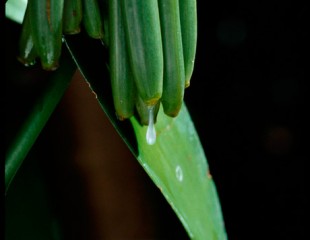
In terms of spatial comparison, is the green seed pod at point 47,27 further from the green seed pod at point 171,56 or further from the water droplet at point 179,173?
the water droplet at point 179,173

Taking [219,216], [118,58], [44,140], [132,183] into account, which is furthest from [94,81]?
[132,183]

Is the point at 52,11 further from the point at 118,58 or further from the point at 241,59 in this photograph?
the point at 241,59

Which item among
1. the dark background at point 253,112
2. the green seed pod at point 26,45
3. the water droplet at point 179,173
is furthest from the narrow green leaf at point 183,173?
the dark background at point 253,112

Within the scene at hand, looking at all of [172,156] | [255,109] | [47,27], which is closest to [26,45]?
[47,27]

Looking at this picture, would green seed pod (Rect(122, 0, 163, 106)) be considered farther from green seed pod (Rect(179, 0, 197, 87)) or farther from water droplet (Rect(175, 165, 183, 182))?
water droplet (Rect(175, 165, 183, 182))

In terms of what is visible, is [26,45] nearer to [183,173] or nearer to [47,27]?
[47,27]

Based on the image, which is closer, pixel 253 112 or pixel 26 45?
pixel 26 45
